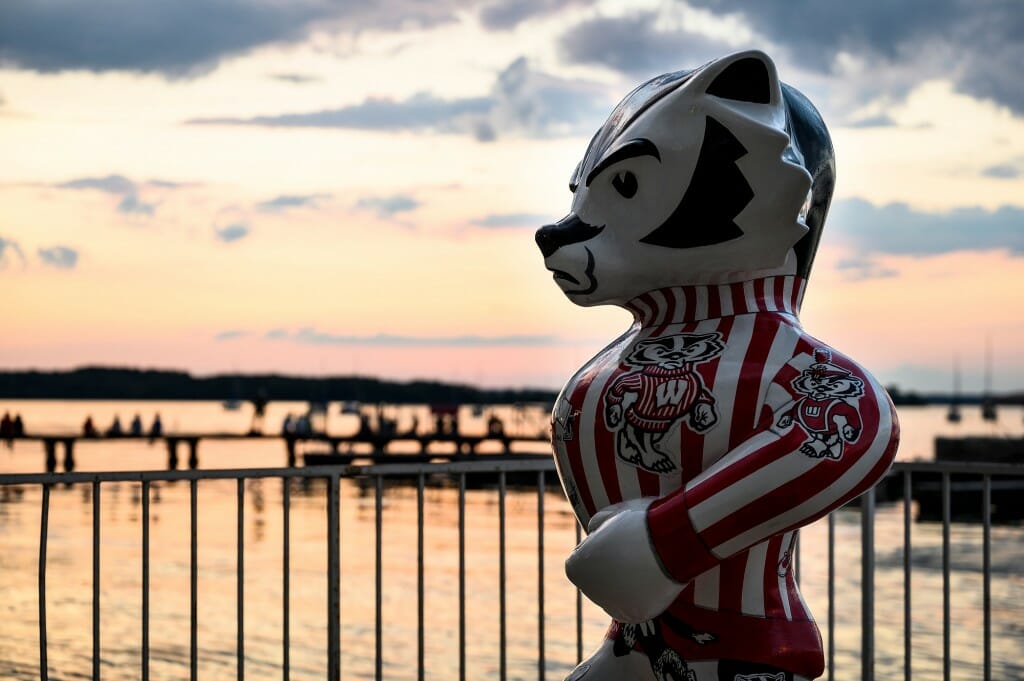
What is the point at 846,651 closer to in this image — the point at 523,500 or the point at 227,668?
the point at 227,668

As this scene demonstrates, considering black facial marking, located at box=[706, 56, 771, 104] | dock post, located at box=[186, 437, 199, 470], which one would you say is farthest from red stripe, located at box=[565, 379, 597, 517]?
dock post, located at box=[186, 437, 199, 470]

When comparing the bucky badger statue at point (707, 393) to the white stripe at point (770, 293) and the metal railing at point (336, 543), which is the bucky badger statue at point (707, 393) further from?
the metal railing at point (336, 543)

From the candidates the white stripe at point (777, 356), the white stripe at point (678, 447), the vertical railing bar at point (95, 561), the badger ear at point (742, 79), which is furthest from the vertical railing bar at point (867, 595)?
the vertical railing bar at point (95, 561)

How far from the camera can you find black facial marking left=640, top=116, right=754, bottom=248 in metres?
2.55

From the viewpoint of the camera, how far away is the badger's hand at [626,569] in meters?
2.38

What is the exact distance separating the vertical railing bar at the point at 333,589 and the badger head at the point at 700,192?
1718 millimetres

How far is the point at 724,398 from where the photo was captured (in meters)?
2.49

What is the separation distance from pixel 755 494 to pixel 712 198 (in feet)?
1.96

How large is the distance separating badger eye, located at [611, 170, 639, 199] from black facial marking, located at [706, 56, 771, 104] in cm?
23

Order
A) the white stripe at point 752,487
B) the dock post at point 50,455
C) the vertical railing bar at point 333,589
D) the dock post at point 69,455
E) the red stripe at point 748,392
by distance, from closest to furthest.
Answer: the white stripe at point 752,487 < the red stripe at point 748,392 < the vertical railing bar at point 333,589 < the dock post at point 69,455 < the dock post at point 50,455

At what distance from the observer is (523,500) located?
27.0 meters

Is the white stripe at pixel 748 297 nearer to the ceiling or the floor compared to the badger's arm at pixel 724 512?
nearer to the ceiling

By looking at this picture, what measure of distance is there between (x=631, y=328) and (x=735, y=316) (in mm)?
296

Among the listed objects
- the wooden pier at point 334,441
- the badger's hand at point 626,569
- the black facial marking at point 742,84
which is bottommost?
the wooden pier at point 334,441
